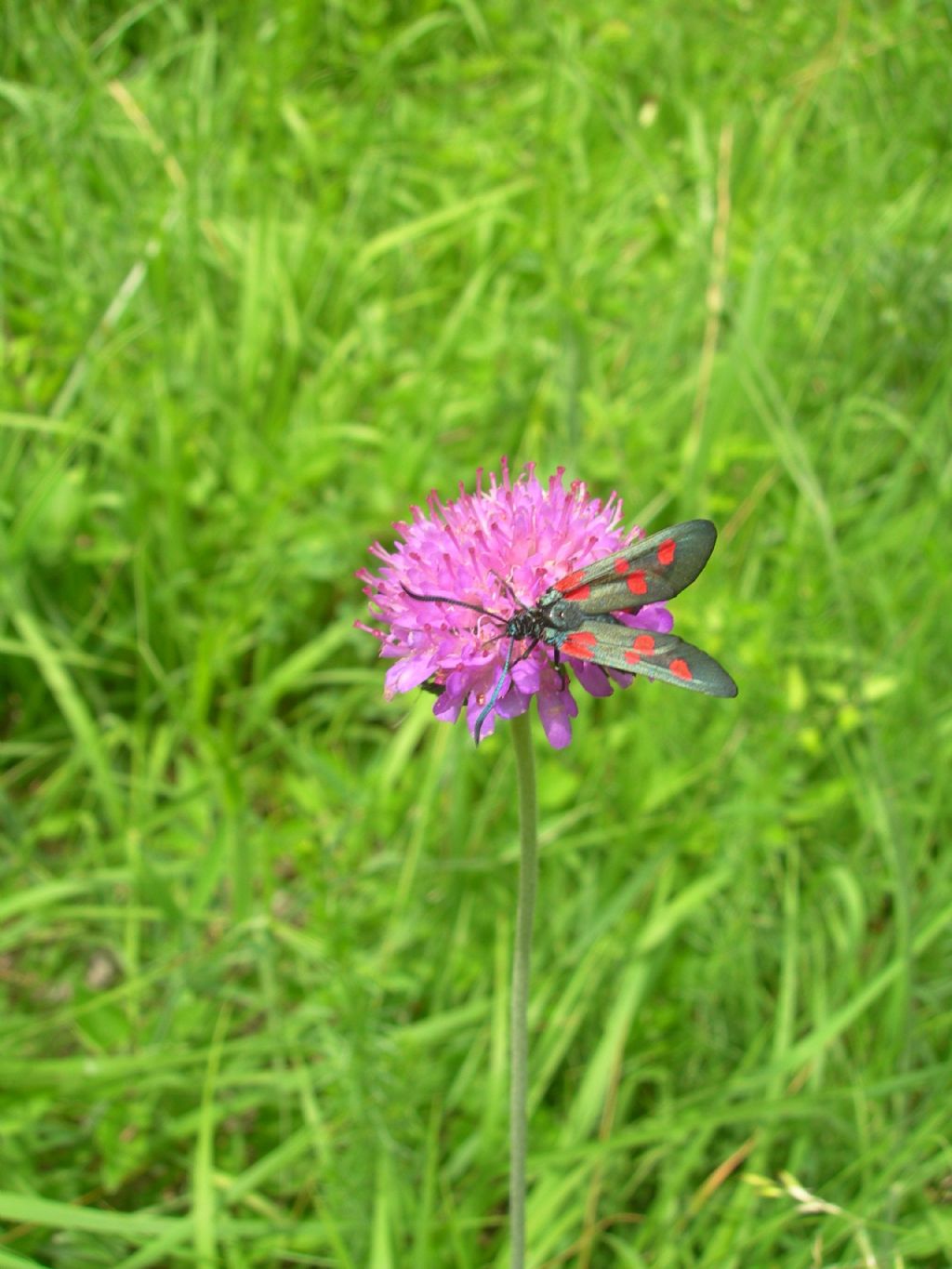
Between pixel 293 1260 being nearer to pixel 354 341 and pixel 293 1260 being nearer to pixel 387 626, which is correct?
pixel 387 626

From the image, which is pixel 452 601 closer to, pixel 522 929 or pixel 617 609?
pixel 617 609

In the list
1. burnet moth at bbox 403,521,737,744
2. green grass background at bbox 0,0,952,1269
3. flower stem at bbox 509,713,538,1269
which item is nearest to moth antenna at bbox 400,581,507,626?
burnet moth at bbox 403,521,737,744

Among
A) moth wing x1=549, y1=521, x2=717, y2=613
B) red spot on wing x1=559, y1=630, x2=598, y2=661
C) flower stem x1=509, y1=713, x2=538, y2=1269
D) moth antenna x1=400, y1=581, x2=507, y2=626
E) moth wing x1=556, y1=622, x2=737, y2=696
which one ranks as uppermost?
moth antenna x1=400, y1=581, x2=507, y2=626

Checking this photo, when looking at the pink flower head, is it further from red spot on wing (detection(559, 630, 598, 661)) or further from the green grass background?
the green grass background

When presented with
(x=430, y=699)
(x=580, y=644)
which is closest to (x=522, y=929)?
(x=580, y=644)

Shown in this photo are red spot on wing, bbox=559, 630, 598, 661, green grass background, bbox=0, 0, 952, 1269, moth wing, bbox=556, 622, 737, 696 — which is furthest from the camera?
green grass background, bbox=0, 0, 952, 1269

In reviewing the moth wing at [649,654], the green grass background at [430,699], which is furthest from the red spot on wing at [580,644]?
the green grass background at [430,699]

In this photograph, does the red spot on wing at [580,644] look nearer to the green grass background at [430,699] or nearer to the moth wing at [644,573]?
the moth wing at [644,573]

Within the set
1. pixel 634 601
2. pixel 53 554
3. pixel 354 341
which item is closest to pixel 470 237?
pixel 354 341
